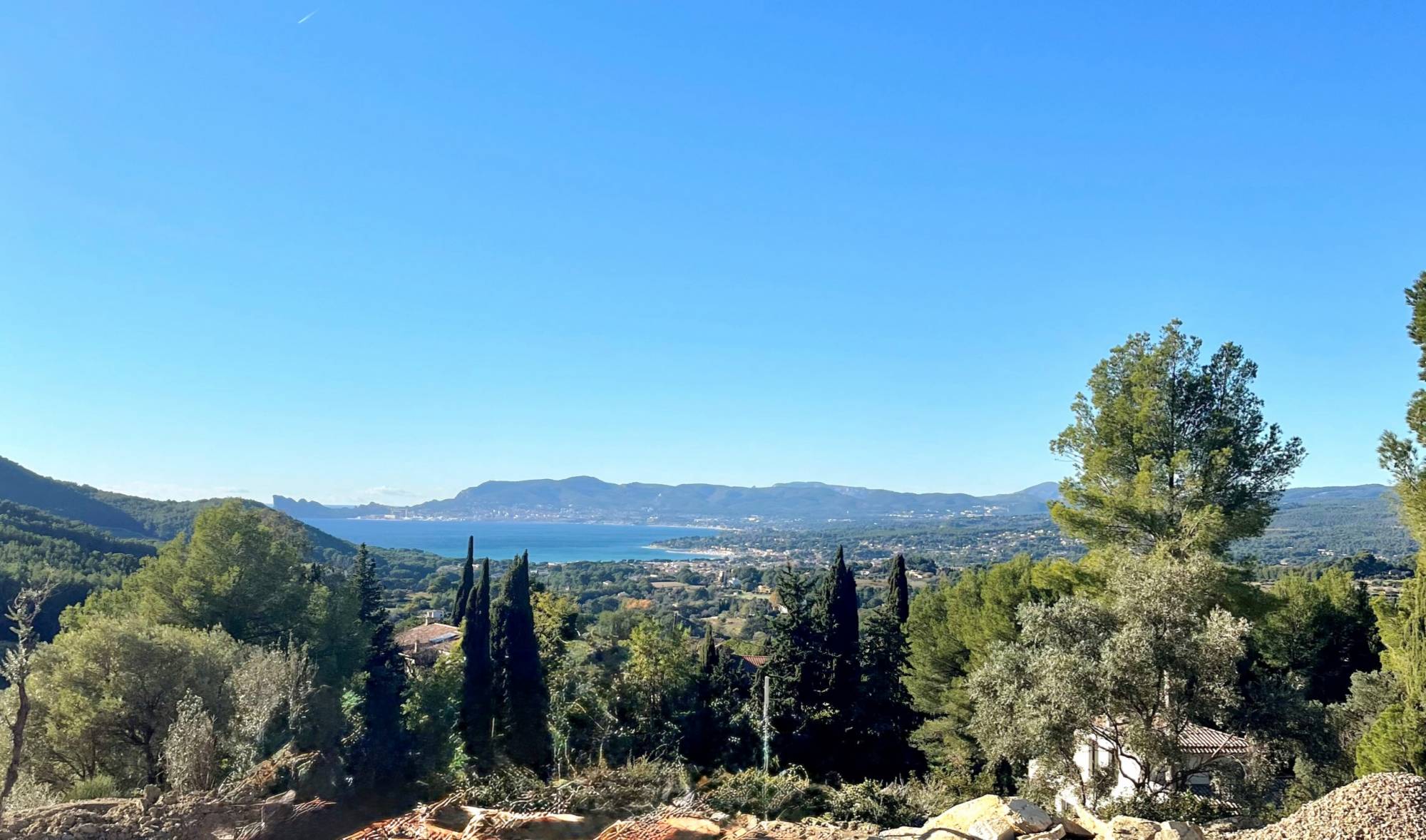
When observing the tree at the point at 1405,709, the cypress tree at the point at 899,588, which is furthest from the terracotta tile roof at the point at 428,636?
the tree at the point at 1405,709

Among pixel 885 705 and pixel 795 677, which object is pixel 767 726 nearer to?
pixel 795 677

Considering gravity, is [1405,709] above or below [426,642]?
above

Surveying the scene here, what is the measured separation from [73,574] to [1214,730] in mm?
60525

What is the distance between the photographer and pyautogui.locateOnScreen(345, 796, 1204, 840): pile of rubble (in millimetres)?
6673

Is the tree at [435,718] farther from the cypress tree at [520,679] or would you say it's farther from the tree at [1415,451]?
the tree at [1415,451]

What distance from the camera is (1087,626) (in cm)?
980

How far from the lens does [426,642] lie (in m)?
43.3

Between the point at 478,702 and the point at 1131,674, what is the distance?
1788 cm

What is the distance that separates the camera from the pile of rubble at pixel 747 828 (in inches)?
263

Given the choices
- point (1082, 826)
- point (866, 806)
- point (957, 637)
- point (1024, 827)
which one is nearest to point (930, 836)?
point (1024, 827)

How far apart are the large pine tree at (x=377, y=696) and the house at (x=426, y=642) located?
15.7ft

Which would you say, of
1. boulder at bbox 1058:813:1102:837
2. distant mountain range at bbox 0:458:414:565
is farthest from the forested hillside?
boulder at bbox 1058:813:1102:837

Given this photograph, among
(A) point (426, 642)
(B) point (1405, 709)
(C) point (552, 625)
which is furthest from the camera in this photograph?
(A) point (426, 642)

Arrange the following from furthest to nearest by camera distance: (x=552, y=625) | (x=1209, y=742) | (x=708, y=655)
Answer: (x=552, y=625) < (x=708, y=655) < (x=1209, y=742)
